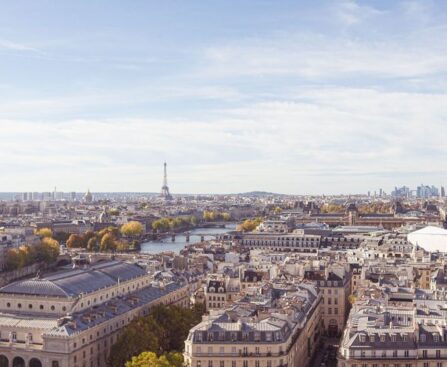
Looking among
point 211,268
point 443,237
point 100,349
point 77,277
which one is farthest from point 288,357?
point 443,237

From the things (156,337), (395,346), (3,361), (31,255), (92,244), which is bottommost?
(3,361)

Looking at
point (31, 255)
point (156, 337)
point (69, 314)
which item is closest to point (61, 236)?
point (31, 255)

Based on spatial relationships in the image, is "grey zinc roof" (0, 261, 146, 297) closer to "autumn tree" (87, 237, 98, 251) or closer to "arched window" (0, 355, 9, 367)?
"arched window" (0, 355, 9, 367)

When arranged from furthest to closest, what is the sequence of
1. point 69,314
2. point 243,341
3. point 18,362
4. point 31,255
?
point 31,255 → point 69,314 → point 18,362 → point 243,341

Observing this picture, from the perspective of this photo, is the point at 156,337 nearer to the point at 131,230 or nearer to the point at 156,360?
the point at 156,360

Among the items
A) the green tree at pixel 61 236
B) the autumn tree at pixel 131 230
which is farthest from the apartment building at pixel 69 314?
the autumn tree at pixel 131 230

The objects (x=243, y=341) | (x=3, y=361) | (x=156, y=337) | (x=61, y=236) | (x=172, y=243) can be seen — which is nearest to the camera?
(x=243, y=341)
